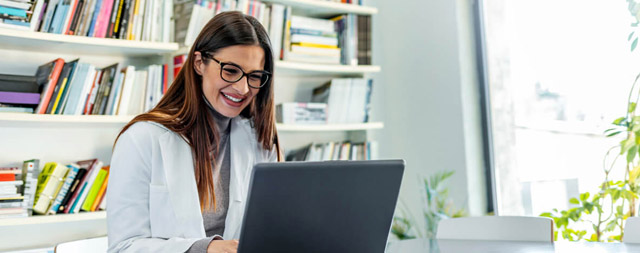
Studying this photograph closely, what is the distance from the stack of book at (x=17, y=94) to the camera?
2242 mm

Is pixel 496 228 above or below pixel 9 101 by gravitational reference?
below

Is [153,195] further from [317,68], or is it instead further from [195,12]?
[317,68]

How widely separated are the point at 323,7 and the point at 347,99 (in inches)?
18.8

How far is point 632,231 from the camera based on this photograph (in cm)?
175

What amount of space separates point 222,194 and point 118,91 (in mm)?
1073

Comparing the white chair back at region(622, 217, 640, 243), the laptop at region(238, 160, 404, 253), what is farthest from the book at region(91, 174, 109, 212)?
the white chair back at region(622, 217, 640, 243)

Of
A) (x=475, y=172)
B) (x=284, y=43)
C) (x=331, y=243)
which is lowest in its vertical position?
(x=475, y=172)

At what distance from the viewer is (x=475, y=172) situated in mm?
3273

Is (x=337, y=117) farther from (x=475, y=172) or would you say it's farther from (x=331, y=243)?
(x=331, y=243)

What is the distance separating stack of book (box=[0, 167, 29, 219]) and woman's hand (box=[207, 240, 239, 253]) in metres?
1.33

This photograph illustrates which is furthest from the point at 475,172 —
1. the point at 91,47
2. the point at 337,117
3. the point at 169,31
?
the point at 91,47

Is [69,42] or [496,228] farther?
[69,42]

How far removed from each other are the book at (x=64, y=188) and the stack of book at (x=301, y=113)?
100 centimetres

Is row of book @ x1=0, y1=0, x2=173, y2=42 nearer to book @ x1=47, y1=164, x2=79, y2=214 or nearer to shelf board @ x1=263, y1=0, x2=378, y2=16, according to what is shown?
book @ x1=47, y1=164, x2=79, y2=214
